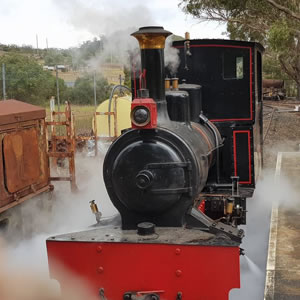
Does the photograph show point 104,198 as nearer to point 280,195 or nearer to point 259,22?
point 280,195

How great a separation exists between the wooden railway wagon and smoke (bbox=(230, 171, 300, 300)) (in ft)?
10.4

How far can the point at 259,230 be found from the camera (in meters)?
7.10

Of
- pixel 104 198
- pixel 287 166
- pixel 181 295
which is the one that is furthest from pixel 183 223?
pixel 287 166

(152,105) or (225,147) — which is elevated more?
(152,105)

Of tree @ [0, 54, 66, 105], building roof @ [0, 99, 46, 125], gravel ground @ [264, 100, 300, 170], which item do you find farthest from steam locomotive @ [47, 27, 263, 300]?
tree @ [0, 54, 66, 105]

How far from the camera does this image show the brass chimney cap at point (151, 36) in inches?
150

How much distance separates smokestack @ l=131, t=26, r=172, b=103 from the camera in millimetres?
3838

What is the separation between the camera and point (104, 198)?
25.0ft

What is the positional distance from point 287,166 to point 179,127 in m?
8.02

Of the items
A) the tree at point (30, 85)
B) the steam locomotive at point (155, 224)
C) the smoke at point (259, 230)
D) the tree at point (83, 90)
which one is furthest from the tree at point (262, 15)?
the steam locomotive at point (155, 224)

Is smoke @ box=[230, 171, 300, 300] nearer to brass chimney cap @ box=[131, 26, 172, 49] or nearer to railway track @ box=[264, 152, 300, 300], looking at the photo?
railway track @ box=[264, 152, 300, 300]

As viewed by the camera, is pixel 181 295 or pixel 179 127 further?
pixel 179 127

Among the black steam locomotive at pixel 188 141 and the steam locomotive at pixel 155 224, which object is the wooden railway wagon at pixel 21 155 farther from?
the steam locomotive at pixel 155 224

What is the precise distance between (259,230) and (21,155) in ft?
12.4
